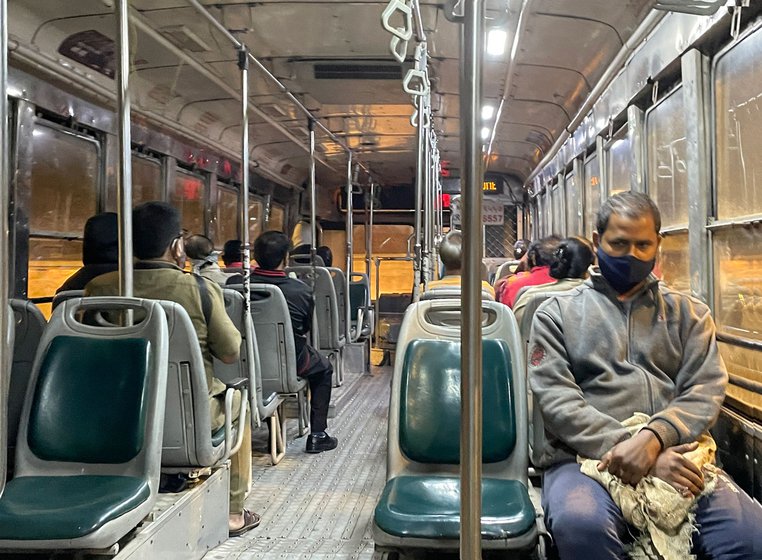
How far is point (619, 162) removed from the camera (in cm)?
409

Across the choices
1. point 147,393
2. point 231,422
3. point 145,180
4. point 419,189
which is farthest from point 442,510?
point 145,180

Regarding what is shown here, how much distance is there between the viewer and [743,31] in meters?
2.24

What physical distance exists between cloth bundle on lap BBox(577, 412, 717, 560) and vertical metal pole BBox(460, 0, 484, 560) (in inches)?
38.1

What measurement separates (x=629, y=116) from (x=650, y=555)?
2575mm

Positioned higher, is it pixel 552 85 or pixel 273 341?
pixel 552 85

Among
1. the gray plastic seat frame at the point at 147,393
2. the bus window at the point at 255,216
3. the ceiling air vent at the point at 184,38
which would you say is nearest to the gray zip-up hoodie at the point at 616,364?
the gray plastic seat frame at the point at 147,393

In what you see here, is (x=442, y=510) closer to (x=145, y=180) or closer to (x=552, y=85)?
(x=145, y=180)

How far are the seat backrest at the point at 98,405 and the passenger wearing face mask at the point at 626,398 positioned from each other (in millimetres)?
1231

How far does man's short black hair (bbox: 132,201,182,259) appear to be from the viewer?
266 cm

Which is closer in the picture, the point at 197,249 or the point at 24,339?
the point at 24,339

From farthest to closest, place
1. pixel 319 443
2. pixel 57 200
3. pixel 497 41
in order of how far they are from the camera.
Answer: pixel 497 41
pixel 319 443
pixel 57 200

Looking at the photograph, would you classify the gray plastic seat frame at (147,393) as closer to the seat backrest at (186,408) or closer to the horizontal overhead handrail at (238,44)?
the seat backrest at (186,408)

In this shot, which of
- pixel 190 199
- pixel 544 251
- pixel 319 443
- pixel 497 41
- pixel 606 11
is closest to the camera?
pixel 606 11

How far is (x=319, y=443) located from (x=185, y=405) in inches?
73.7
